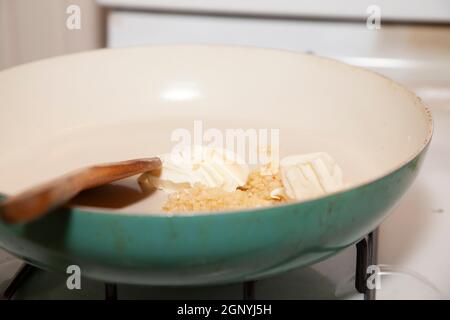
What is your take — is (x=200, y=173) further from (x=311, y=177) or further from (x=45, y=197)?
(x=45, y=197)

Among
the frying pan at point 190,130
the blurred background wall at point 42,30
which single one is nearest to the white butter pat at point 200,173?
the frying pan at point 190,130

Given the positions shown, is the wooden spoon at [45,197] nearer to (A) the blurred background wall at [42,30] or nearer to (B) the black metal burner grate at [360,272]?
(B) the black metal burner grate at [360,272]

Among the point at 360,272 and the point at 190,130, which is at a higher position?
the point at 190,130

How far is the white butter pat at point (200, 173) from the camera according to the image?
49cm

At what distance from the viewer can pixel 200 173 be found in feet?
1.61

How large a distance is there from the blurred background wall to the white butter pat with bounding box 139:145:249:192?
0.37 m

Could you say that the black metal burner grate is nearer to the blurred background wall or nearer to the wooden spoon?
the wooden spoon

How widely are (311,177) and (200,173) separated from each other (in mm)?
91

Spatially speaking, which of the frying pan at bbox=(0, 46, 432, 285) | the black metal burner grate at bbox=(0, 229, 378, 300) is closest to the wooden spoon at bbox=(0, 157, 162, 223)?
the frying pan at bbox=(0, 46, 432, 285)

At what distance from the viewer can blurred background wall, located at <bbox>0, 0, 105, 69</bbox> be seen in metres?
0.77

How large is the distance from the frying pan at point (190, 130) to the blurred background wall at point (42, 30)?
7.3 inches

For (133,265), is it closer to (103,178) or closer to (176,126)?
(103,178)

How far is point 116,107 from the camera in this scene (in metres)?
0.63

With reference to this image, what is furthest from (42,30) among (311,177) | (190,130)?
(311,177)
